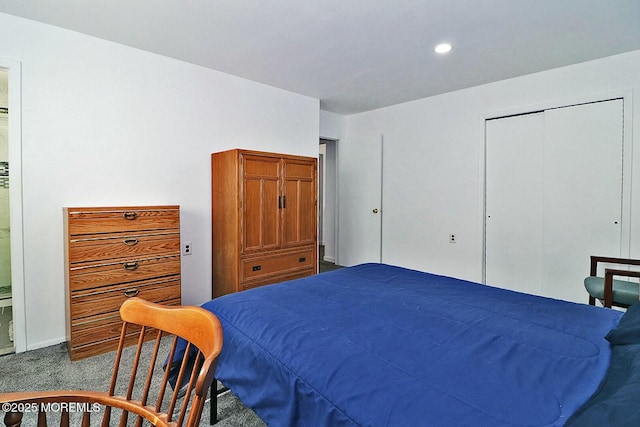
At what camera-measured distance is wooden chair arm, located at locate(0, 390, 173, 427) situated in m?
0.74

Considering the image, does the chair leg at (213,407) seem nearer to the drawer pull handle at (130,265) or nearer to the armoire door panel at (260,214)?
the drawer pull handle at (130,265)

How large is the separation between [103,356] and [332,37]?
9.91 ft

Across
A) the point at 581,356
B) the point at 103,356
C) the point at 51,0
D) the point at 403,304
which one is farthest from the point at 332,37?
the point at 103,356

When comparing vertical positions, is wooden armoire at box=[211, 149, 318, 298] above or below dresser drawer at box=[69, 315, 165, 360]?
above

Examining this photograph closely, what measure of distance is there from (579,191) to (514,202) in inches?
23.2

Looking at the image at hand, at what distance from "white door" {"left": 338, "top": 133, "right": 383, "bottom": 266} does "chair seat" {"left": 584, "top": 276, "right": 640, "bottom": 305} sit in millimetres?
2690

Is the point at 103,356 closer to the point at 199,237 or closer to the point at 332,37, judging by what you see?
the point at 199,237

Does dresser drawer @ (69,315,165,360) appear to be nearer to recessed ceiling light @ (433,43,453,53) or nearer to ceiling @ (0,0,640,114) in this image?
ceiling @ (0,0,640,114)

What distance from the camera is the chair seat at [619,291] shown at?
2.27 meters

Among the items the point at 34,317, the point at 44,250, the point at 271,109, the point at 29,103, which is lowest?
the point at 34,317

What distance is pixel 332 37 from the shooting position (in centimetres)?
267

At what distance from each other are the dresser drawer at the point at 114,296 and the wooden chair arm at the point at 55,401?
1734 mm

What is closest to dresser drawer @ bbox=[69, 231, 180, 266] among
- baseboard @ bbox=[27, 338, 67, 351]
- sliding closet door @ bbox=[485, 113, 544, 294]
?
baseboard @ bbox=[27, 338, 67, 351]

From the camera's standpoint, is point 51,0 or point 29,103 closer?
point 51,0
